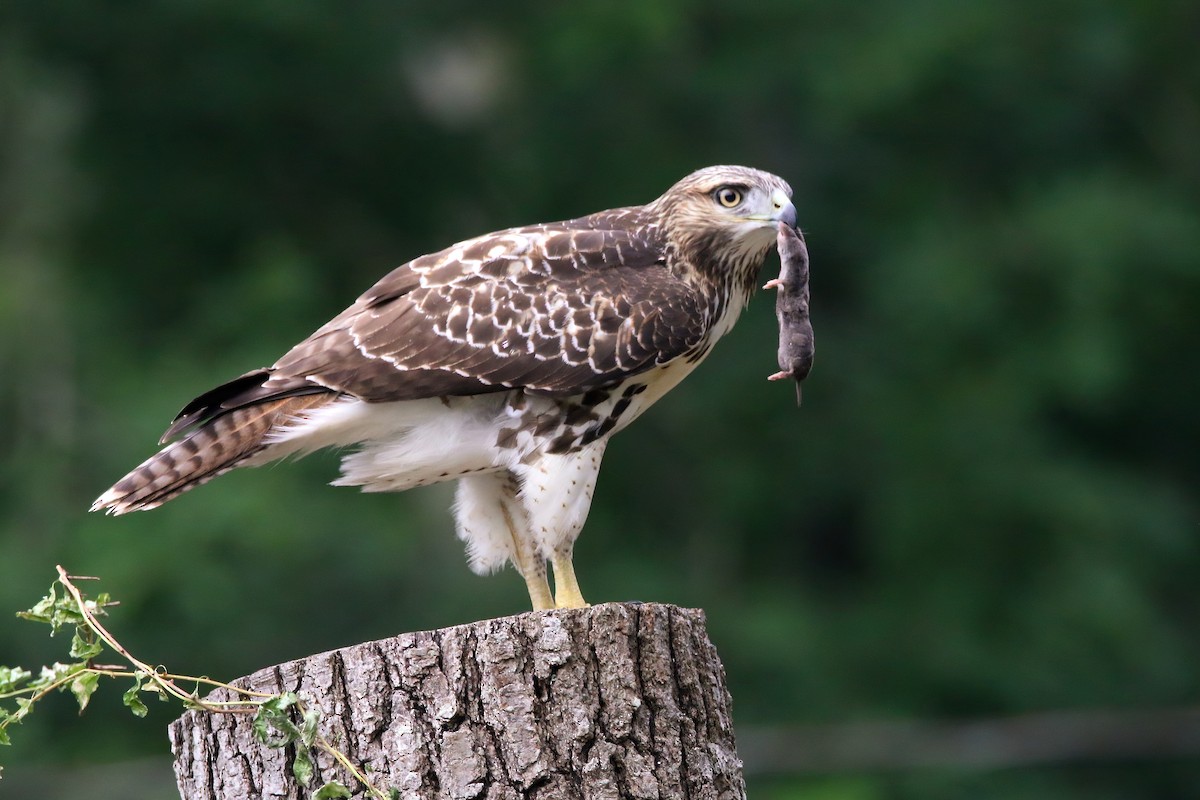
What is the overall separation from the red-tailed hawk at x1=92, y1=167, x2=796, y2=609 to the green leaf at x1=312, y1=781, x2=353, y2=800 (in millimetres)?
1554

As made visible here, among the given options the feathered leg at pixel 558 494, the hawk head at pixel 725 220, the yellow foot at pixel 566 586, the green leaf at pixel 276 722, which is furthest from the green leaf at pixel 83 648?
the hawk head at pixel 725 220

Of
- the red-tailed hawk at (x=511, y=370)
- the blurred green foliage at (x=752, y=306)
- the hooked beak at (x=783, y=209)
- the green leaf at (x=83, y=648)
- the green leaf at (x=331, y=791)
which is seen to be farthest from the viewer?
the blurred green foliage at (x=752, y=306)

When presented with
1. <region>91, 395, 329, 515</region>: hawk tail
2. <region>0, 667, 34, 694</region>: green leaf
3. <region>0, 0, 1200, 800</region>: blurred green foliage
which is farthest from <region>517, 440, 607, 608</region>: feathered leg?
<region>0, 0, 1200, 800</region>: blurred green foliage

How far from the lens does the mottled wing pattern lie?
18.1 feet

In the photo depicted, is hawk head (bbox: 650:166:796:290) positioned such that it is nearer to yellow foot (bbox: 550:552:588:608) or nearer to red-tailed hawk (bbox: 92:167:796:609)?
red-tailed hawk (bbox: 92:167:796:609)

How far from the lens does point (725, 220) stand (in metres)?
5.84

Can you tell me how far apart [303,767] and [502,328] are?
185 cm

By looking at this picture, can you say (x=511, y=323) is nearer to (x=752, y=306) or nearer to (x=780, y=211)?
(x=780, y=211)

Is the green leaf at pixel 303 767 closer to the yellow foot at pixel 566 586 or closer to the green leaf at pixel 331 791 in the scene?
the green leaf at pixel 331 791

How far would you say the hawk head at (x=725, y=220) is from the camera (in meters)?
5.83

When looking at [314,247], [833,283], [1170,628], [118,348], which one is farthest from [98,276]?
[1170,628]

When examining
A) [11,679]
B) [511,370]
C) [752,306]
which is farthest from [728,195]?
[752,306]

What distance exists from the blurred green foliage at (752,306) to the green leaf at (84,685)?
325 inches

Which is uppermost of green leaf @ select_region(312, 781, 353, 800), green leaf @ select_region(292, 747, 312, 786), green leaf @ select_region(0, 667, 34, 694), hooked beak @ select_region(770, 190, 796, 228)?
hooked beak @ select_region(770, 190, 796, 228)
